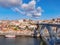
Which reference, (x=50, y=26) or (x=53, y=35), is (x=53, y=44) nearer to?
(x=53, y=35)

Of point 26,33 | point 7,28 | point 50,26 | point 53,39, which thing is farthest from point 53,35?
point 7,28

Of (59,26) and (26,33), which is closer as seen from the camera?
(59,26)

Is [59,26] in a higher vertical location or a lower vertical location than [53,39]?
higher

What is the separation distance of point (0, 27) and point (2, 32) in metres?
4.13

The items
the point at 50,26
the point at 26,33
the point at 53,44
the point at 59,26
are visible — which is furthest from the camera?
the point at 26,33

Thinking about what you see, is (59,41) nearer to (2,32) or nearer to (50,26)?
(50,26)

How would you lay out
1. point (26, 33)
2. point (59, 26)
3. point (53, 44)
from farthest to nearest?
1. point (26, 33)
2. point (59, 26)
3. point (53, 44)

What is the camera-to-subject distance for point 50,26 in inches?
124

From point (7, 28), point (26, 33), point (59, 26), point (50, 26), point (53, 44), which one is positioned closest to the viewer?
point (53, 44)

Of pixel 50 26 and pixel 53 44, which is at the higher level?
pixel 50 26

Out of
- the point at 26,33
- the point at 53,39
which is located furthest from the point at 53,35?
the point at 26,33

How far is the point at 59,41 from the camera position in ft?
8.59

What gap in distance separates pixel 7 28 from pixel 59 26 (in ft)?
118

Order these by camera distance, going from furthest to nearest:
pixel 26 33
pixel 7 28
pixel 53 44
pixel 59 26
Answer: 1. pixel 7 28
2. pixel 26 33
3. pixel 59 26
4. pixel 53 44
